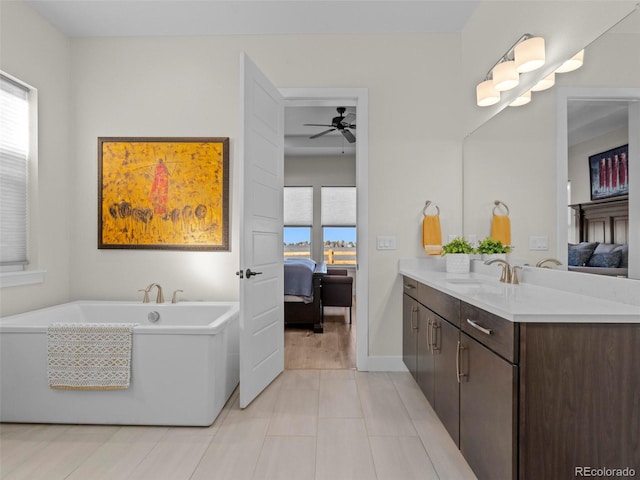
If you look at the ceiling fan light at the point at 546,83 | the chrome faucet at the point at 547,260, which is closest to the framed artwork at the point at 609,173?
the chrome faucet at the point at 547,260

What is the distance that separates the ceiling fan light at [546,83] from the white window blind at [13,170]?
340cm

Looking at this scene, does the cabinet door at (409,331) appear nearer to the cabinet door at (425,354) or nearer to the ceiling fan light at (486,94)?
the cabinet door at (425,354)

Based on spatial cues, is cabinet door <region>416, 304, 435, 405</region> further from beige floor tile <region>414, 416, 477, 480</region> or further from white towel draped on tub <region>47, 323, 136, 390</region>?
white towel draped on tub <region>47, 323, 136, 390</region>

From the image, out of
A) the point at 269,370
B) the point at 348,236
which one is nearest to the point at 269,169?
the point at 269,370

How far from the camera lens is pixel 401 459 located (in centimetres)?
186

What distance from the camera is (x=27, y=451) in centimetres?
195

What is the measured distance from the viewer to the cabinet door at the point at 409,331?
261 cm

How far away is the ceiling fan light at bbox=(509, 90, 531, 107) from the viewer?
2115 mm

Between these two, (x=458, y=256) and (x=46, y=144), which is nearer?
(x=458, y=256)

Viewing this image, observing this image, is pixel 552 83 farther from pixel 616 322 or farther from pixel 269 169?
pixel 269 169

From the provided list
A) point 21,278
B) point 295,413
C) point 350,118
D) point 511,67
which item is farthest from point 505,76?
point 21,278

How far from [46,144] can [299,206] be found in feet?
15.2

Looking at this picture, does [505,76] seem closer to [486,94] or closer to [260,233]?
[486,94]

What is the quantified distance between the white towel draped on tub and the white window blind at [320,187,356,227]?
207 inches
